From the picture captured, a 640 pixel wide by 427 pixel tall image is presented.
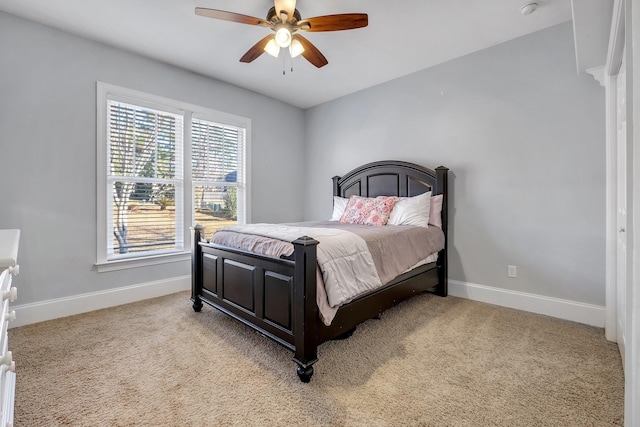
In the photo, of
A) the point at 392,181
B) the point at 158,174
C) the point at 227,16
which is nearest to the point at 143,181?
the point at 158,174

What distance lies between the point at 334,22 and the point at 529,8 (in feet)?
5.45

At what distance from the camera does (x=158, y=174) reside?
11.1 ft

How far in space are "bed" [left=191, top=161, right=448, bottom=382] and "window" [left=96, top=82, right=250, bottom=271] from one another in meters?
0.87

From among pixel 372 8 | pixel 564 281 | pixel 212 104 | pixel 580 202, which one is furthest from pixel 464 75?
pixel 212 104

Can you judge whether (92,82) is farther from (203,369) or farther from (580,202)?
(580,202)

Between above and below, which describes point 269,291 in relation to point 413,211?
below

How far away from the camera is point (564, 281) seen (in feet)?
8.79

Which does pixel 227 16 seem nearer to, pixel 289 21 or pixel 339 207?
pixel 289 21

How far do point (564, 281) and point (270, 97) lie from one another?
422 centimetres

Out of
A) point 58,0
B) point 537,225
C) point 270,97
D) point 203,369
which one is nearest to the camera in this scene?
point 203,369

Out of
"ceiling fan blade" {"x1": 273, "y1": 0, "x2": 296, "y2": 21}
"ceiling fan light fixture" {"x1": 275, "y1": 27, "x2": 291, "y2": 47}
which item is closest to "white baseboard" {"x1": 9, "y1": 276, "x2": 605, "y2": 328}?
"ceiling fan light fixture" {"x1": 275, "y1": 27, "x2": 291, "y2": 47}

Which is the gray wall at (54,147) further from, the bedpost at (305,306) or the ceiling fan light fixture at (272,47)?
the bedpost at (305,306)

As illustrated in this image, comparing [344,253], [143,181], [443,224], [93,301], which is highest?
[143,181]

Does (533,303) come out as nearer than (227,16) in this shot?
No
